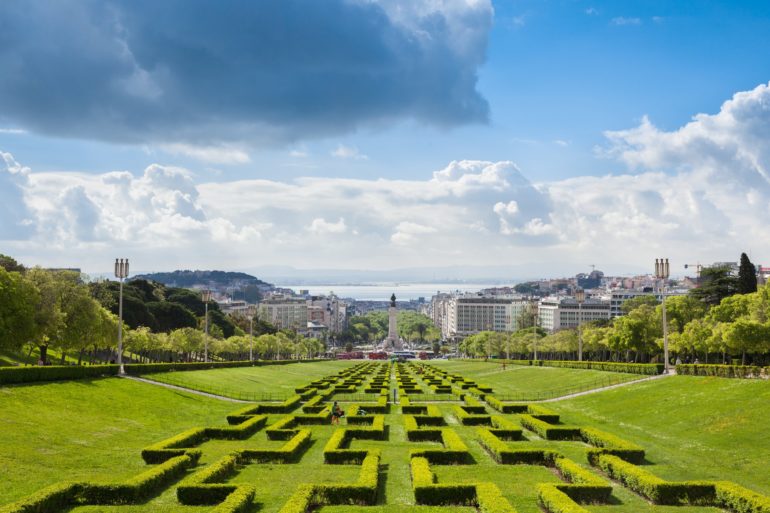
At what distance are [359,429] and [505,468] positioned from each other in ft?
33.1

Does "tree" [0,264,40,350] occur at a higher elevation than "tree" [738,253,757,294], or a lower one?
lower

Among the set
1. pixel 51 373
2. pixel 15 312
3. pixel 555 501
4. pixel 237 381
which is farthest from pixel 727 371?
pixel 15 312

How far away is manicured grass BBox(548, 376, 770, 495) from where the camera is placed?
28500mm

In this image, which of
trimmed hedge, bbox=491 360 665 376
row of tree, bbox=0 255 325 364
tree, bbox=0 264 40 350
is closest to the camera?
tree, bbox=0 264 40 350

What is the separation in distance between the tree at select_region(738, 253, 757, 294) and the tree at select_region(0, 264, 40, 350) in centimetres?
9463

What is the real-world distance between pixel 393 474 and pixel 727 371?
32657 mm

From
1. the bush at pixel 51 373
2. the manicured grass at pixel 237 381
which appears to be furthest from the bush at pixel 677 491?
the manicured grass at pixel 237 381

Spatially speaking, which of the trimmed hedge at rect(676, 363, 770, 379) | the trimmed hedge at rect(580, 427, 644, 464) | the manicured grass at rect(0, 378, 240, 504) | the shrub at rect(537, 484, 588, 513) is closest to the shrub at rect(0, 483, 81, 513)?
the manicured grass at rect(0, 378, 240, 504)

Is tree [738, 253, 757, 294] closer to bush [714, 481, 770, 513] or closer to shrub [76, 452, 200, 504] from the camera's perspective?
bush [714, 481, 770, 513]

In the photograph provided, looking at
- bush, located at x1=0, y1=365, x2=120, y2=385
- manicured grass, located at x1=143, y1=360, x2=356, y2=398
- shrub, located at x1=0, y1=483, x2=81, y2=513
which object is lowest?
manicured grass, located at x1=143, y1=360, x2=356, y2=398

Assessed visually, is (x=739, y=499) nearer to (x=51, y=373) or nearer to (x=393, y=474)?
(x=393, y=474)

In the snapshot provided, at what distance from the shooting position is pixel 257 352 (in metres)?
136

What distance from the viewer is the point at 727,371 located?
160 feet

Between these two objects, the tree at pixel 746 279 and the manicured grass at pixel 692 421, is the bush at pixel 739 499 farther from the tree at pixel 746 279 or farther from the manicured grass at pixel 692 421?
the tree at pixel 746 279
